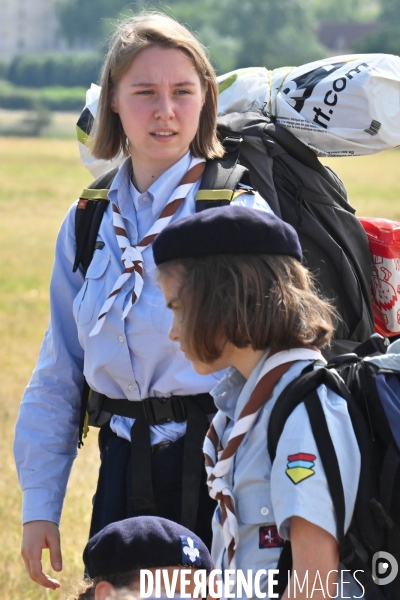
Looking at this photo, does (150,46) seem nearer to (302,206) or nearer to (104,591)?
(302,206)

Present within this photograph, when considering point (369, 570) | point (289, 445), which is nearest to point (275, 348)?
point (289, 445)

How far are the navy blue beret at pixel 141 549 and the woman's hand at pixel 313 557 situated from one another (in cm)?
42

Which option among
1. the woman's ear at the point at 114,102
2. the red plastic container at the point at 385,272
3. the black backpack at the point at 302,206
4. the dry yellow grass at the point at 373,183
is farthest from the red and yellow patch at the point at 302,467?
the dry yellow grass at the point at 373,183

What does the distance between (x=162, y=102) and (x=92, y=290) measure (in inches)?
21.9

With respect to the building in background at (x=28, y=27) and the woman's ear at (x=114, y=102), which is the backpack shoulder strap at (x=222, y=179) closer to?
the woman's ear at (x=114, y=102)

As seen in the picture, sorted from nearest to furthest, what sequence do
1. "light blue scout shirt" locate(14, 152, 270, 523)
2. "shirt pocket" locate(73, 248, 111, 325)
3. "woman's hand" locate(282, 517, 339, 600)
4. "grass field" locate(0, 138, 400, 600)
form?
"woman's hand" locate(282, 517, 339, 600) < "light blue scout shirt" locate(14, 152, 270, 523) < "shirt pocket" locate(73, 248, 111, 325) < "grass field" locate(0, 138, 400, 600)

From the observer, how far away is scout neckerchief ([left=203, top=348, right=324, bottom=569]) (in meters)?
2.00

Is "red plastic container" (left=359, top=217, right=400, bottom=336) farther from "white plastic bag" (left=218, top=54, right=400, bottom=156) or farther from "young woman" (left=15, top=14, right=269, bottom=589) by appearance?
"young woman" (left=15, top=14, right=269, bottom=589)

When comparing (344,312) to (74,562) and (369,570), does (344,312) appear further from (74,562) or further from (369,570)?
(74,562)

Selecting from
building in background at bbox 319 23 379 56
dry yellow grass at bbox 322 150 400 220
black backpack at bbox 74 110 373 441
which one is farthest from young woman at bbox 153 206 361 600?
building in background at bbox 319 23 379 56

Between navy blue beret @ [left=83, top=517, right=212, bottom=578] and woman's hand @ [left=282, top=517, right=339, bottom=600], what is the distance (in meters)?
0.42

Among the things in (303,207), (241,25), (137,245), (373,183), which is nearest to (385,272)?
(303,207)

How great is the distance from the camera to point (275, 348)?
80.5 inches

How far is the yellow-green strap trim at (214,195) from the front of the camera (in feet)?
8.73
